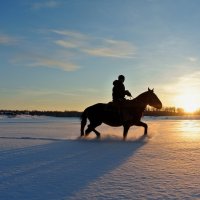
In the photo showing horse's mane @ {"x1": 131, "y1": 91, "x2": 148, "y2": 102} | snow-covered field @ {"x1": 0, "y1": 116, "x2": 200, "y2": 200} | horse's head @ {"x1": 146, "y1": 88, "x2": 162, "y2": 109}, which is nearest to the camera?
snow-covered field @ {"x1": 0, "y1": 116, "x2": 200, "y2": 200}

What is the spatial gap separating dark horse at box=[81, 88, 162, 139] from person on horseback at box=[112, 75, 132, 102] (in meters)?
0.20

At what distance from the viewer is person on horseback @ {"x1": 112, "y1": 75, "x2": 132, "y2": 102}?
41.5 feet

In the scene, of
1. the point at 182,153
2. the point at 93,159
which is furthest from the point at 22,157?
the point at 182,153

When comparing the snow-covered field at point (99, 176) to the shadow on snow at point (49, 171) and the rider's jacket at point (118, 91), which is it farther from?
the rider's jacket at point (118, 91)

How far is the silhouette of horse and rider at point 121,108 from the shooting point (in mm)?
12656

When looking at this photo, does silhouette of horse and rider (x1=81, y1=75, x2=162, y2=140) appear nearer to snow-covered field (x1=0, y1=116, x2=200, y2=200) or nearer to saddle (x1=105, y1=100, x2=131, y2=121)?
saddle (x1=105, y1=100, x2=131, y2=121)

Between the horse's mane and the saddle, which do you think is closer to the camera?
the saddle

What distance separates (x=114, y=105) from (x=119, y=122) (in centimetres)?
61

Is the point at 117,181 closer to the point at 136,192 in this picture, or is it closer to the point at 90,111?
the point at 136,192

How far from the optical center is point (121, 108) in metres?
12.7

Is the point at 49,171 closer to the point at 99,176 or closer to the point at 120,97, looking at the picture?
the point at 99,176

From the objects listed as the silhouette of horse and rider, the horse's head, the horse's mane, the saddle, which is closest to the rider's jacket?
the silhouette of horse and rider

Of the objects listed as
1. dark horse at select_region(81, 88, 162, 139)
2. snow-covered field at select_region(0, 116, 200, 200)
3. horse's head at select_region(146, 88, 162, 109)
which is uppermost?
horse's head at select_region(146, 88, 162, 109)

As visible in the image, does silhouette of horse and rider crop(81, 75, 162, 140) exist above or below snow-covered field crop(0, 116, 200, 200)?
above
